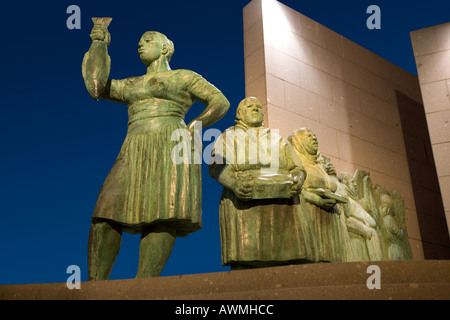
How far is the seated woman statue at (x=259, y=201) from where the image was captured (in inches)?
180

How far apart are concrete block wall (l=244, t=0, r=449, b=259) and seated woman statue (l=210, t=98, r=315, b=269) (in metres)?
2.31

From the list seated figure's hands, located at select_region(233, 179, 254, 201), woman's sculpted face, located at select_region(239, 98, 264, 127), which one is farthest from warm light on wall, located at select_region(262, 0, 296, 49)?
seated figure's hands, located at select_region(233, 179, 254, 201)

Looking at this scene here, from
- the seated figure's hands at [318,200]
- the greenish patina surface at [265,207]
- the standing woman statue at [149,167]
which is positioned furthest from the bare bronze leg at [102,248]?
the seated figure's hands at [318,200]

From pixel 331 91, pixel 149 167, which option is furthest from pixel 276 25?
pixel 149 167

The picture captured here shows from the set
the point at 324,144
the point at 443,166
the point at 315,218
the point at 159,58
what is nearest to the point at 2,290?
the point at 159,58

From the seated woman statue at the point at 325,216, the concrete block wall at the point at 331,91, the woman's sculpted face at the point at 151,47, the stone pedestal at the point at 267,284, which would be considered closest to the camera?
the stone pedestal at the point at 267,284

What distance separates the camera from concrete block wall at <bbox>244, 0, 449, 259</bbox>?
7.76 metres

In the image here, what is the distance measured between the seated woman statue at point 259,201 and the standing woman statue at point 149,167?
0.37m

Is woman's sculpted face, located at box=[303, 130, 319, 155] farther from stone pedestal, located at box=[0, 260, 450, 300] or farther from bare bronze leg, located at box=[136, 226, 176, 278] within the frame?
stone pedestal, located at box=[0, 260, 450, 300]

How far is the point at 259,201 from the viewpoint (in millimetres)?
4723

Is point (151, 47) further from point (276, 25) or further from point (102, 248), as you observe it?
point (276, 25)

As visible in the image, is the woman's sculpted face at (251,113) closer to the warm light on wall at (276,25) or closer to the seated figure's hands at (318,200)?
the seated figure's hands at (318,200)

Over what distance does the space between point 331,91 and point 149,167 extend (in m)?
5.10
